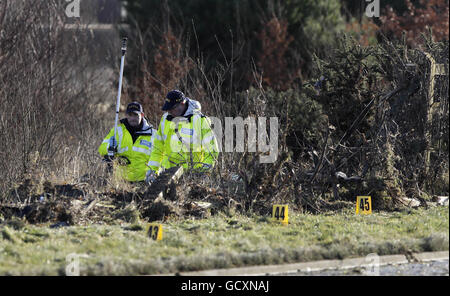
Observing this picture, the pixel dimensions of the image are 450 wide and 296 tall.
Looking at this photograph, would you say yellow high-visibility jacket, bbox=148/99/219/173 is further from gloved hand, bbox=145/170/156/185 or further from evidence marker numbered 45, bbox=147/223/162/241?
evidence marker numbered 45, bbox=147/223/162/241

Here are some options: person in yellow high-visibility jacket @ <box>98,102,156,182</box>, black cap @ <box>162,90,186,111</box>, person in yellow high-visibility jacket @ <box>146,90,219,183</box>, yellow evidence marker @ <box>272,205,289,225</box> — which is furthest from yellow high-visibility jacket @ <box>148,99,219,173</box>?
yellow evidence marker @ <box>272,205,289,225</box>

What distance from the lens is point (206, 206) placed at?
10.5 metres

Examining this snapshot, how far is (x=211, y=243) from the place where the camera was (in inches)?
344

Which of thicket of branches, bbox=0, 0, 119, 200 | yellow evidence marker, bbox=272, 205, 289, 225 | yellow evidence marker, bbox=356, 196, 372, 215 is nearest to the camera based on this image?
yellow evidence marker, bbox=272, 205, 289, 225

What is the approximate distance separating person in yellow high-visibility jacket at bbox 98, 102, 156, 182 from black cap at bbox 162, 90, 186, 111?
2.55 ft

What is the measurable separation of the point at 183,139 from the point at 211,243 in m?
2.88

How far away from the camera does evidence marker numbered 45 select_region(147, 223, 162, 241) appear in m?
8.77

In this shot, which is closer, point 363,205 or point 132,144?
point 363,205

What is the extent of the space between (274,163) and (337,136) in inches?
85.6

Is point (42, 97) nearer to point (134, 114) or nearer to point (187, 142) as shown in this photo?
point (134, 114)

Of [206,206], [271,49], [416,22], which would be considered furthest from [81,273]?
[416,22]

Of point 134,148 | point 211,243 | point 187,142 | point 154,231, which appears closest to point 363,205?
point 187,142
